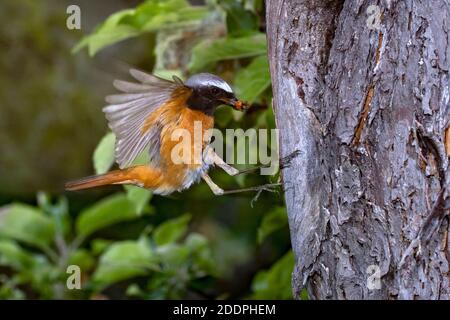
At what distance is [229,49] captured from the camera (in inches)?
96.7

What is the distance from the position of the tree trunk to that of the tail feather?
2.06ft

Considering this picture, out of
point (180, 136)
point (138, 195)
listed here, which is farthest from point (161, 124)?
point (138, 195)

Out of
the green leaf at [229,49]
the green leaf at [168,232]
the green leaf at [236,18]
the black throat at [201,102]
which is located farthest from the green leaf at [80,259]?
the black throat at [201,102]

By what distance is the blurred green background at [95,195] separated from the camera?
9.36ft

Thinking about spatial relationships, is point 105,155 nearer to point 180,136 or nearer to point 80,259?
point 180,136

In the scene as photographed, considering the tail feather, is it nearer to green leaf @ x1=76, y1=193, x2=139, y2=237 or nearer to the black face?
the black face

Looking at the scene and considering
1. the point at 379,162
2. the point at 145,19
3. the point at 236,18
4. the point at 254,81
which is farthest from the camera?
the point at 145,19

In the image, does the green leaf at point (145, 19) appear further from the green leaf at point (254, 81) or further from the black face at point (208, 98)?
the black face at point (208, 98)

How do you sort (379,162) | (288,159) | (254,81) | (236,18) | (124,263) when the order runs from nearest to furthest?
(379,162), (288,159), (254,81), (236,18), (124,263)

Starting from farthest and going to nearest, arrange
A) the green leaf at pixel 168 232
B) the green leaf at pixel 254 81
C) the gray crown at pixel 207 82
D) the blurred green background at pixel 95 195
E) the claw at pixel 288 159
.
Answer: the green leaf at pixel 168 232, the blurred green background at pixel 95 195, the green leaf at pixel 254 81, the gray crown at pixel 207 82, the claw at pixel 288 159

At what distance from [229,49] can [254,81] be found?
14cm
